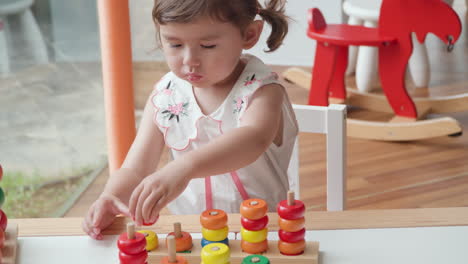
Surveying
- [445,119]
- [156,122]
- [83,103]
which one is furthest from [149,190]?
[445,119]

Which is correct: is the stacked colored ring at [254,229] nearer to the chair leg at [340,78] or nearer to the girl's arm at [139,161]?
the girl's arm at [139,161]

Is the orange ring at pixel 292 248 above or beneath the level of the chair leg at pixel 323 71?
above

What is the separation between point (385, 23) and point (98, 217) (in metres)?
1.91

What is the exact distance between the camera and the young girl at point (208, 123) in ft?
2.55

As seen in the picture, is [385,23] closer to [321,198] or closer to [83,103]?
[321,198]

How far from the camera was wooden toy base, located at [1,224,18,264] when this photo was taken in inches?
27.0

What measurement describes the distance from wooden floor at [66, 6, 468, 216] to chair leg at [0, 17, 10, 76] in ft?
1.49

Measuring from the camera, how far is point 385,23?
2453 millimetres

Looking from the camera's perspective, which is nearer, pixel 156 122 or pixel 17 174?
pixel 156 122

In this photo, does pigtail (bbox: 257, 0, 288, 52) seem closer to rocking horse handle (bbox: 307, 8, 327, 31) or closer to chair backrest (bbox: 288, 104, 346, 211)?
chair backrest (bbox: 288, 104, 346, 211)

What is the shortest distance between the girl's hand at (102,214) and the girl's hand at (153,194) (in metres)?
0.05

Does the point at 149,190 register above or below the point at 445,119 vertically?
above

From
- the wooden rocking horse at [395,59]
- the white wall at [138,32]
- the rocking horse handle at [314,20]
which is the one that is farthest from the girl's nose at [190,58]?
the rocking horse handle at [314,20]

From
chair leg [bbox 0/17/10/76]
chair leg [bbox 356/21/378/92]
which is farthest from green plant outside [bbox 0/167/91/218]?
chair leg [bbox 356/21/378/92]
